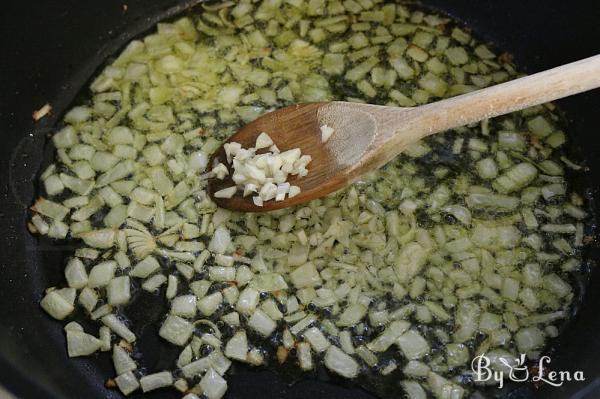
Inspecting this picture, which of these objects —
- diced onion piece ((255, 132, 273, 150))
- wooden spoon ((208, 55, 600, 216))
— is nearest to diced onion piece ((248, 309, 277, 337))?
wooden spoon ((208, 55, 600, 216))

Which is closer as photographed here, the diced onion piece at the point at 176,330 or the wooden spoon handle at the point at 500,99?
the wooden spoon handle at the point at 500,99

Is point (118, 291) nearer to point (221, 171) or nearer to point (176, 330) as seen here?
point (176, 330)

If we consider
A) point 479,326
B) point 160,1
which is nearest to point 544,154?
point 479,326

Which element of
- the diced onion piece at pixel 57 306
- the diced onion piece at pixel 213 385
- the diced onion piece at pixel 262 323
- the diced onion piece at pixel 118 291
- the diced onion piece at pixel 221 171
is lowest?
the diced onion piece at pixel 213 385

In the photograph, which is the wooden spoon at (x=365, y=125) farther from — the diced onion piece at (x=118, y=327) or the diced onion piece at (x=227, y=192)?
the diced onion piece at (x=118, y=327)

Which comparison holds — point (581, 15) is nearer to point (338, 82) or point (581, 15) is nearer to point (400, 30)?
point (400, 30)

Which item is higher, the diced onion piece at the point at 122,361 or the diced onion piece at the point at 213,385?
the diced onion piece at the point at 122,361

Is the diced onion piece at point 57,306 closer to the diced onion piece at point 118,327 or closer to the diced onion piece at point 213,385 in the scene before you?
the diced onion piece at point 118,327

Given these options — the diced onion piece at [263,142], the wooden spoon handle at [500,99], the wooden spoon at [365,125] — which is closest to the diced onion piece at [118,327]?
the wooden spoon at [365,125]
